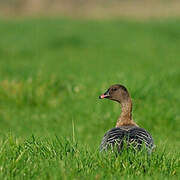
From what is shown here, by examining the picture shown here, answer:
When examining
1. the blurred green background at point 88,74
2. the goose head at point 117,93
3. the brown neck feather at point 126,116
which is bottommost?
the brown neck feather at point 126,116

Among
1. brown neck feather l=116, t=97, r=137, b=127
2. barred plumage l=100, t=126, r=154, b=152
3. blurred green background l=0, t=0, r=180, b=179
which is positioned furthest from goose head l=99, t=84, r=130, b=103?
barred plumage l=100, t=126, r=154, b=152

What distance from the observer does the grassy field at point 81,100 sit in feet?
17.1

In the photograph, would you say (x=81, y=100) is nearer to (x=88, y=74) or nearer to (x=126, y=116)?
(x=126, y=116)

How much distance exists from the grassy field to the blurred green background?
0.02 m

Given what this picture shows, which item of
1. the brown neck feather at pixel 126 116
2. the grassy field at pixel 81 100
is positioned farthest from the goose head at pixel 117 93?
the grassy field at pixel 81 100

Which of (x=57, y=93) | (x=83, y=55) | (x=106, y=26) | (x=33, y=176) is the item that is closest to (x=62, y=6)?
(x=106, y=26)

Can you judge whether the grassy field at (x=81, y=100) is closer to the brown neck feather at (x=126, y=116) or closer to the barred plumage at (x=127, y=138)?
the barred plumage at (x=127, y=138)

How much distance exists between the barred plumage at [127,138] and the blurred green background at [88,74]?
107 cm

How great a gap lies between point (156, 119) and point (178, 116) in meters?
0.40

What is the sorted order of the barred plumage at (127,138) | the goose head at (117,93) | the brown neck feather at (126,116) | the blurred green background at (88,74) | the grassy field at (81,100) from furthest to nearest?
the blurred green background at (88,74) < the goose head at (117,93) < the brown neck feather at (126,116) < the barred plumage at (127,138) < the grassy field at (81,100)

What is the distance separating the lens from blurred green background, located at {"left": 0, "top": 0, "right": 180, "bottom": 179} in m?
9.94

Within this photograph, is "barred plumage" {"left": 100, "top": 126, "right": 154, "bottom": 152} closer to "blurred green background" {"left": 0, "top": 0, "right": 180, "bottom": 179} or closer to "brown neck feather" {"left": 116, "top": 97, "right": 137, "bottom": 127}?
"brown neck feather" {"left": 116, "top": 97, "right": 137, "bottom": 127}

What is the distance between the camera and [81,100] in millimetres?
11039

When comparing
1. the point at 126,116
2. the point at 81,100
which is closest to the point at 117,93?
the point at 126,116
